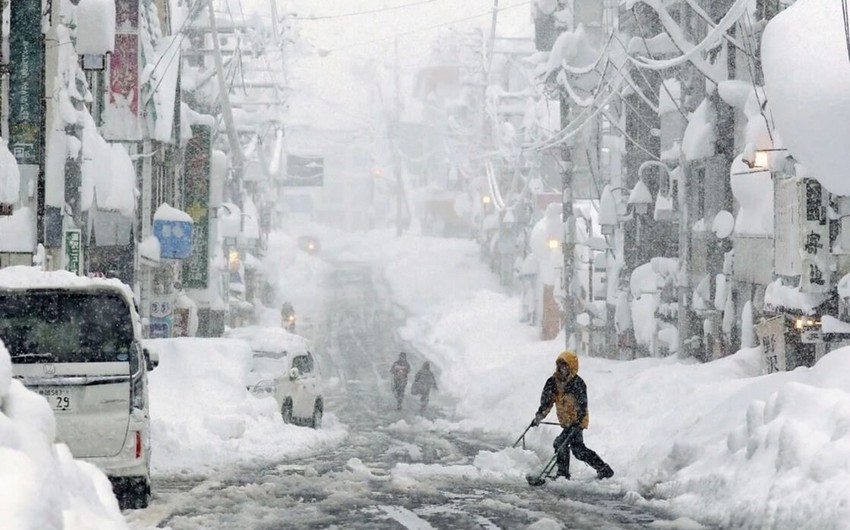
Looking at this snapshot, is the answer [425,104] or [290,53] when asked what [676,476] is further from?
[425,104]

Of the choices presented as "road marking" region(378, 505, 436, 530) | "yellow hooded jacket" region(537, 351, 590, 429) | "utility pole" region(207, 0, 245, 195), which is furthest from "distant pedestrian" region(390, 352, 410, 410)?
"road marking" region(378, 505, 436, 530)

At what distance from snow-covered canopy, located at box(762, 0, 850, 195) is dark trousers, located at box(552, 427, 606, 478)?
5.88 meters

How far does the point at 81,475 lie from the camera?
7.82m

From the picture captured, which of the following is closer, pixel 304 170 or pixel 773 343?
pixel 773 343

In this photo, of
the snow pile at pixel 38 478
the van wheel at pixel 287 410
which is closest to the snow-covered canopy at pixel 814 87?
the van wheel at pixel 287 410

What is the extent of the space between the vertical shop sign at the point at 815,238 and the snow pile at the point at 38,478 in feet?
50.4

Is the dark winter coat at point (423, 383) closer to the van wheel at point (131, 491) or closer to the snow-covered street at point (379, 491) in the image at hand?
the snow-covered street at point (379, 491)

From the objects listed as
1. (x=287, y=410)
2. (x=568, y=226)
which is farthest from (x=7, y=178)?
(x=568, y=226)

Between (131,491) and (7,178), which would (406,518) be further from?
(7,178)

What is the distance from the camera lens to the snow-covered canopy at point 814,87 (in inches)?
717

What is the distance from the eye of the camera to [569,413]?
51.1 feet

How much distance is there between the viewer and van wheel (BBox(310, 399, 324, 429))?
2567 centimetres

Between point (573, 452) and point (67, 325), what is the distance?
6.07 meters

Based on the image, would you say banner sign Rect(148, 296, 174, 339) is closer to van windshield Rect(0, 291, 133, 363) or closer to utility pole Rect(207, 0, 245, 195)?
utility pole Rect(207, 0, 245, 195)
